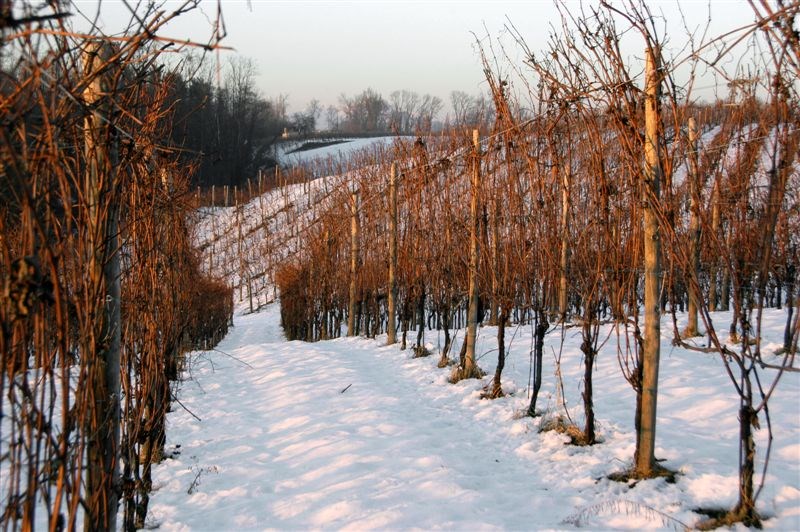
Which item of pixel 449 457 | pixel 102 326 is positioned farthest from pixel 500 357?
pixel 102 326

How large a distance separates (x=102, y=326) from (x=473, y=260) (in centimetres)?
495

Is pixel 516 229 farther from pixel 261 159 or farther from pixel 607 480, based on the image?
pixel 261 159

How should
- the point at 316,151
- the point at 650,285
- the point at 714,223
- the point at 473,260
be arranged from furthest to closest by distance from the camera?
the point at 316,151
the point at 714,223
the point at 473,260
the point at 650,285

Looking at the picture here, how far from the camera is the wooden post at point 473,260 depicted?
250 inches

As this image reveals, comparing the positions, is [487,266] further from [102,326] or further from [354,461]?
[102,326]

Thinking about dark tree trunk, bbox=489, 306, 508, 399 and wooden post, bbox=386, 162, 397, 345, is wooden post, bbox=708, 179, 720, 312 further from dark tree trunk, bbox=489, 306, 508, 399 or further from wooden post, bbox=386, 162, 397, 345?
wooden post, bbox=386, 162, 397, 345

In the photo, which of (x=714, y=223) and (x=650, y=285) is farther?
(x=714, y=223)

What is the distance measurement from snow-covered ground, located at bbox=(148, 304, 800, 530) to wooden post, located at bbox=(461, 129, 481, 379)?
0.29 m

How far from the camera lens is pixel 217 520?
3.46 meters

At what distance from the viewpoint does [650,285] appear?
3326mm

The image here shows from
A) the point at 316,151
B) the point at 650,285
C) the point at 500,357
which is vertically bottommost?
the point at 500,357

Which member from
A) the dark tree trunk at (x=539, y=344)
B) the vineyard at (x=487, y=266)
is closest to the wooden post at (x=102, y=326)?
the vineyard at (x=487, y=266)

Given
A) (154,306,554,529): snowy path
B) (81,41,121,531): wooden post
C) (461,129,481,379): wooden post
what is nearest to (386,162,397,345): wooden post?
(154,306,554,529): snowy path

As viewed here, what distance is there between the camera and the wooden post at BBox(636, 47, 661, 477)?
3219mm
